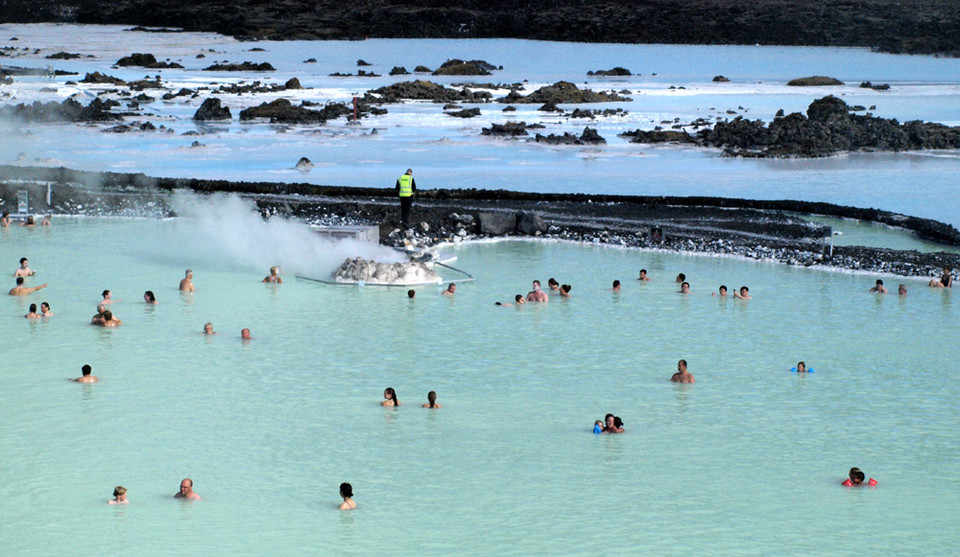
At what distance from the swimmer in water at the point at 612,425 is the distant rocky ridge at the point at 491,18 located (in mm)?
119636

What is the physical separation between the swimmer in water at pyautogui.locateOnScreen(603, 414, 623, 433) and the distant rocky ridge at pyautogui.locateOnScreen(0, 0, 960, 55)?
119636mm

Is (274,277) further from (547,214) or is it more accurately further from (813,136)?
(813,136)

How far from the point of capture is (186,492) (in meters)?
14.5

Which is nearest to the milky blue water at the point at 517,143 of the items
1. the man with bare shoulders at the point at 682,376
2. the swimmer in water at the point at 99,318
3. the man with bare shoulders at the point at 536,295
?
the man with bare shoulders at the point at 536,295

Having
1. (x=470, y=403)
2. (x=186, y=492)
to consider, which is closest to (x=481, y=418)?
(x=470, y=403)

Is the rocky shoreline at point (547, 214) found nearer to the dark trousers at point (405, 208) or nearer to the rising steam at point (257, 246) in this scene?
the dark trousers at point (405, 208)

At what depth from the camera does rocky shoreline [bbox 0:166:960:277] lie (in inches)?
1219

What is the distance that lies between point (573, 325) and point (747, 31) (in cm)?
11770

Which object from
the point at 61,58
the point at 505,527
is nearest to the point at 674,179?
the point at 505,527

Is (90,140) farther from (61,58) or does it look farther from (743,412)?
(61,58)

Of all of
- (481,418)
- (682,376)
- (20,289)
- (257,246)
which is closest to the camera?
(481,418)

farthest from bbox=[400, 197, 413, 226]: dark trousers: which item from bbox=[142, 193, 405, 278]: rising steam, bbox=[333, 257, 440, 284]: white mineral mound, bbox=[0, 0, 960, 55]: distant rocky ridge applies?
bbox=[0, 0, 960, 55]: distant rocky ridge

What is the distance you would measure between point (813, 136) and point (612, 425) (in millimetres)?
40288

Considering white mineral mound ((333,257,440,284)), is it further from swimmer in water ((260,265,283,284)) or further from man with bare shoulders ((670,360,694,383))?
man with bare shoulders ((670,360,694,383))
